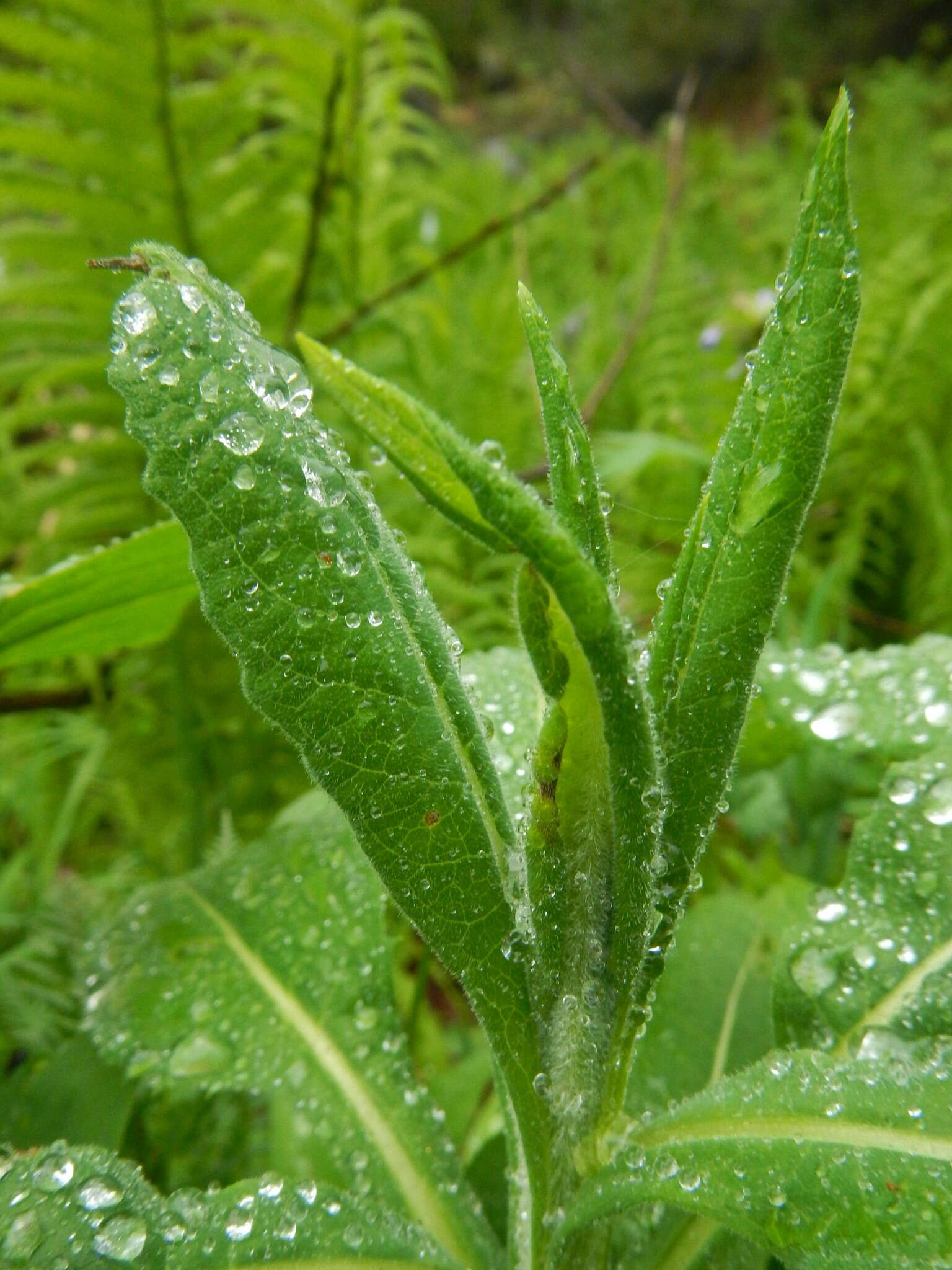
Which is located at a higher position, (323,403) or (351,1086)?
(323,403)

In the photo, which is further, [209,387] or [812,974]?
[812,974]

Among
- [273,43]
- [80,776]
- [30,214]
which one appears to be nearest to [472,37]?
[30,214]

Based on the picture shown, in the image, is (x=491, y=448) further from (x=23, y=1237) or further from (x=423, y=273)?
(x=423, y=273)

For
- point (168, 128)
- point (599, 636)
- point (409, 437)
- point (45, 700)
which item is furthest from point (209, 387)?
point (168, 128)

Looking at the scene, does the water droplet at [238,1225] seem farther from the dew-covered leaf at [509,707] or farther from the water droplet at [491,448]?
the water droplet at [491,448]

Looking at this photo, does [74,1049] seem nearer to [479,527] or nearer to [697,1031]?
[697,1031]

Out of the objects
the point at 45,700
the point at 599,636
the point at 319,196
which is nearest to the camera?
the point at 599,636

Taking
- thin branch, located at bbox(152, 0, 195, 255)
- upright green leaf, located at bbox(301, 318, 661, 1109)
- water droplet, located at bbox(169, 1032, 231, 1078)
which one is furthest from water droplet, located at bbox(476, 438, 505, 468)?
thin branch, located at bbox(152, 0, 195, 255)
